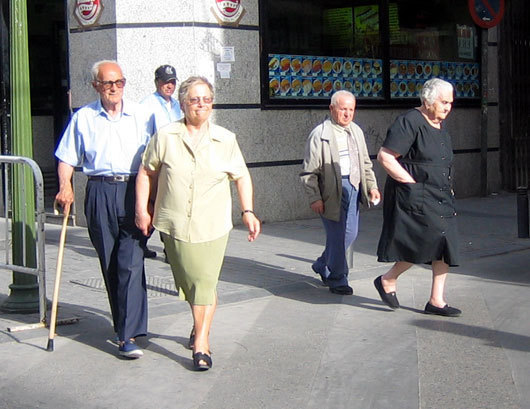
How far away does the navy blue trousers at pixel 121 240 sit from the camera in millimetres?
6141

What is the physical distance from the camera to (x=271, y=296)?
8.22 m

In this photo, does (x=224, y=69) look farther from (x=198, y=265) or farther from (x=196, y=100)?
(x=198, y=265)

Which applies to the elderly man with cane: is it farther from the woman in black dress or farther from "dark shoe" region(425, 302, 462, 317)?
"dark shoe" region(425, 302, 462, 317)

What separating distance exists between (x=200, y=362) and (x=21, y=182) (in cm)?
225

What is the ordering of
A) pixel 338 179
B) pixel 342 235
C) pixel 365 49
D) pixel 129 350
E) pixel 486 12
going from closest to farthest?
pixel 129 350, pixel 338 179, pixel 342 235, pixel 365 49, pixel 486 12

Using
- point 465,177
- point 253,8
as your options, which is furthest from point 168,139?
point 465,177

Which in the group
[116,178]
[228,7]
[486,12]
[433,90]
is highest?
[486,12]

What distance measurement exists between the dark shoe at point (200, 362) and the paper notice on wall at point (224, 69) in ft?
22.4

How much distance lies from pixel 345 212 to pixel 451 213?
46.2 inches

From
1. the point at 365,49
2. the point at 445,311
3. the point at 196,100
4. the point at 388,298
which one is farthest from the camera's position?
the point at 365,49

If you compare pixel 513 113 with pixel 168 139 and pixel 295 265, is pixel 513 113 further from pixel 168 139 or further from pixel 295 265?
pixel 168 139

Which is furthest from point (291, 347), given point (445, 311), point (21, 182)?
point (21, 182)

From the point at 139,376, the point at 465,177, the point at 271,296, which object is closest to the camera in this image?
the point at 139,376

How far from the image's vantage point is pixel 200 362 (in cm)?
584
